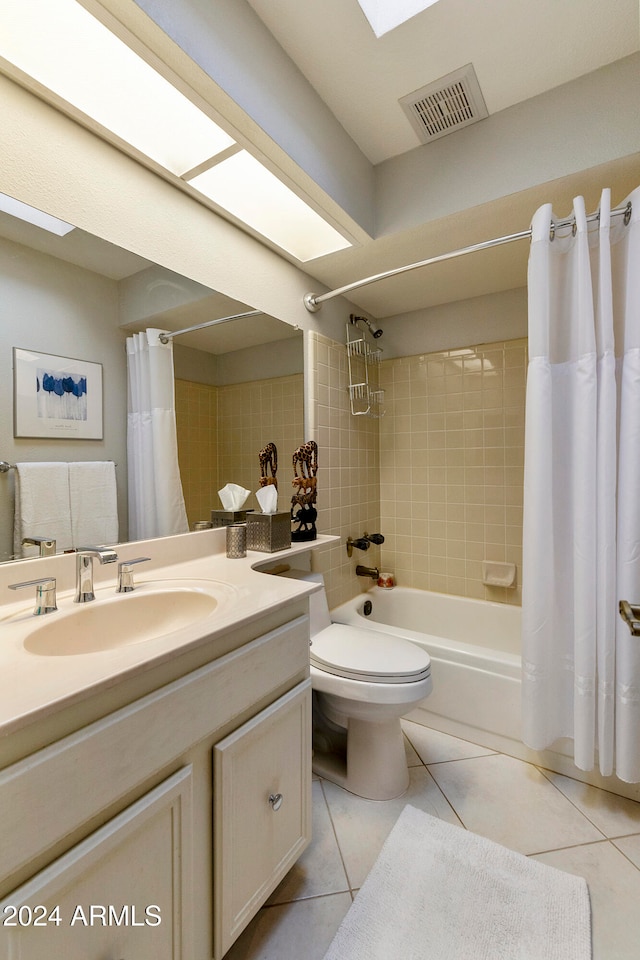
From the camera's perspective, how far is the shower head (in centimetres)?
229

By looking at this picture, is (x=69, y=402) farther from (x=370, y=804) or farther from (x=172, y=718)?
(x=370, y=804)

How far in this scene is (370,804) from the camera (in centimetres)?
142

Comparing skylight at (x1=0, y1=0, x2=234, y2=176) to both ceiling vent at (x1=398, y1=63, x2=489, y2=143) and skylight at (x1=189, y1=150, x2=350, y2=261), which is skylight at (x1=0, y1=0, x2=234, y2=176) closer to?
skylight at (x1=189, y1=150, x2=350, y2=261)

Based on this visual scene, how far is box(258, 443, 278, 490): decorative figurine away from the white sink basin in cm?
69

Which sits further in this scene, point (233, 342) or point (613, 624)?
point (233, 342)

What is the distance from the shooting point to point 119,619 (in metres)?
0.97

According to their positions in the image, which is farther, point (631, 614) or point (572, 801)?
point (572, 801)

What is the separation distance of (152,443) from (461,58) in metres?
1.53

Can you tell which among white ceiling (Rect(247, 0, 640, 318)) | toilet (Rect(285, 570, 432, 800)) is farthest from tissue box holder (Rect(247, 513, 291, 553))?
white ceiling (Rect(247, 0, 640, 318))

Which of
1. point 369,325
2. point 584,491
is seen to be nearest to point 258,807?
point 584,491

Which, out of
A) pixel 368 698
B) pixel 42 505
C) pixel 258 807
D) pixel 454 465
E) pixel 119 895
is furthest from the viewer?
pixel 454 465

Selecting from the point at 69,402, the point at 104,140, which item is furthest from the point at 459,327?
the point at 69,402

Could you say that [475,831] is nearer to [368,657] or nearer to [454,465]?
[368,657]

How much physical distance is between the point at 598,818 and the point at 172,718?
5.06 feet
